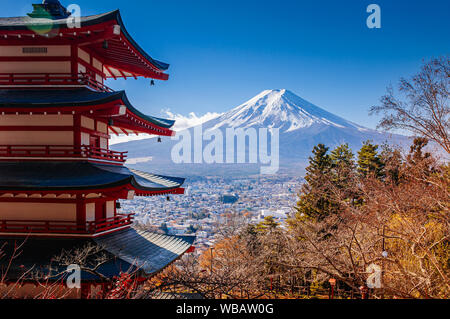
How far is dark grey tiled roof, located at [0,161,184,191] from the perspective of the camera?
725 cm

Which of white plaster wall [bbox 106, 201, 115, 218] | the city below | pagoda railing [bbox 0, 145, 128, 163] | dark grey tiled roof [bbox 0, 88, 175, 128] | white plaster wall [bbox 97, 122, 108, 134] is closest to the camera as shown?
dark grey tiled roof [bbox 0, 88, 175, 128]

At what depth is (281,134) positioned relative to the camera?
368ft

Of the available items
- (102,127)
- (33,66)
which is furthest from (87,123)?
(33,66)

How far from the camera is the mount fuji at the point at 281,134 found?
96.6 m

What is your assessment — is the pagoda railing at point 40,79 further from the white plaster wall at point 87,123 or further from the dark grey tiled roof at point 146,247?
the dark grey tiled roof at point 146,247

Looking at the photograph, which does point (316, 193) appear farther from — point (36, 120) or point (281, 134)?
point (281, 134)

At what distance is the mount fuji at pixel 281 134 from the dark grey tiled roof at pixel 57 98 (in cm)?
8064

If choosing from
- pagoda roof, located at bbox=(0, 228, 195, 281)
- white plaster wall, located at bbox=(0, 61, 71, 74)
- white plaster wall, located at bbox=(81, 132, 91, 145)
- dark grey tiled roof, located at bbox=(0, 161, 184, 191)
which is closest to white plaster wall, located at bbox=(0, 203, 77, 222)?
pagoda roof, located at bbox=(0, 228, 195, 281)

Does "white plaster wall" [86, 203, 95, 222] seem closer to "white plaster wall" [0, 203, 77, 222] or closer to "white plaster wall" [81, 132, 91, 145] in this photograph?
"white plaster wall" [0, 203, 77, 222]

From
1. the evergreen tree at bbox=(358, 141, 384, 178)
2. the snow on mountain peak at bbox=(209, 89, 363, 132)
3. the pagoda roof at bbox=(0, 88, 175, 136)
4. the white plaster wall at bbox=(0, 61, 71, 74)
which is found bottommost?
the evergreen tree at bbox=(358, 141, 384, 178)

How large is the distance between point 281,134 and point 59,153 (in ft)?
351

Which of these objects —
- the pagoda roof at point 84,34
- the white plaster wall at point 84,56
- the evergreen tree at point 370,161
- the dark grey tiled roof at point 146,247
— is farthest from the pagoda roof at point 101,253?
the evergreen tree at point 370,161

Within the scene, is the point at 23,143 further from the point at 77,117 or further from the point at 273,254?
the point at 273,254
